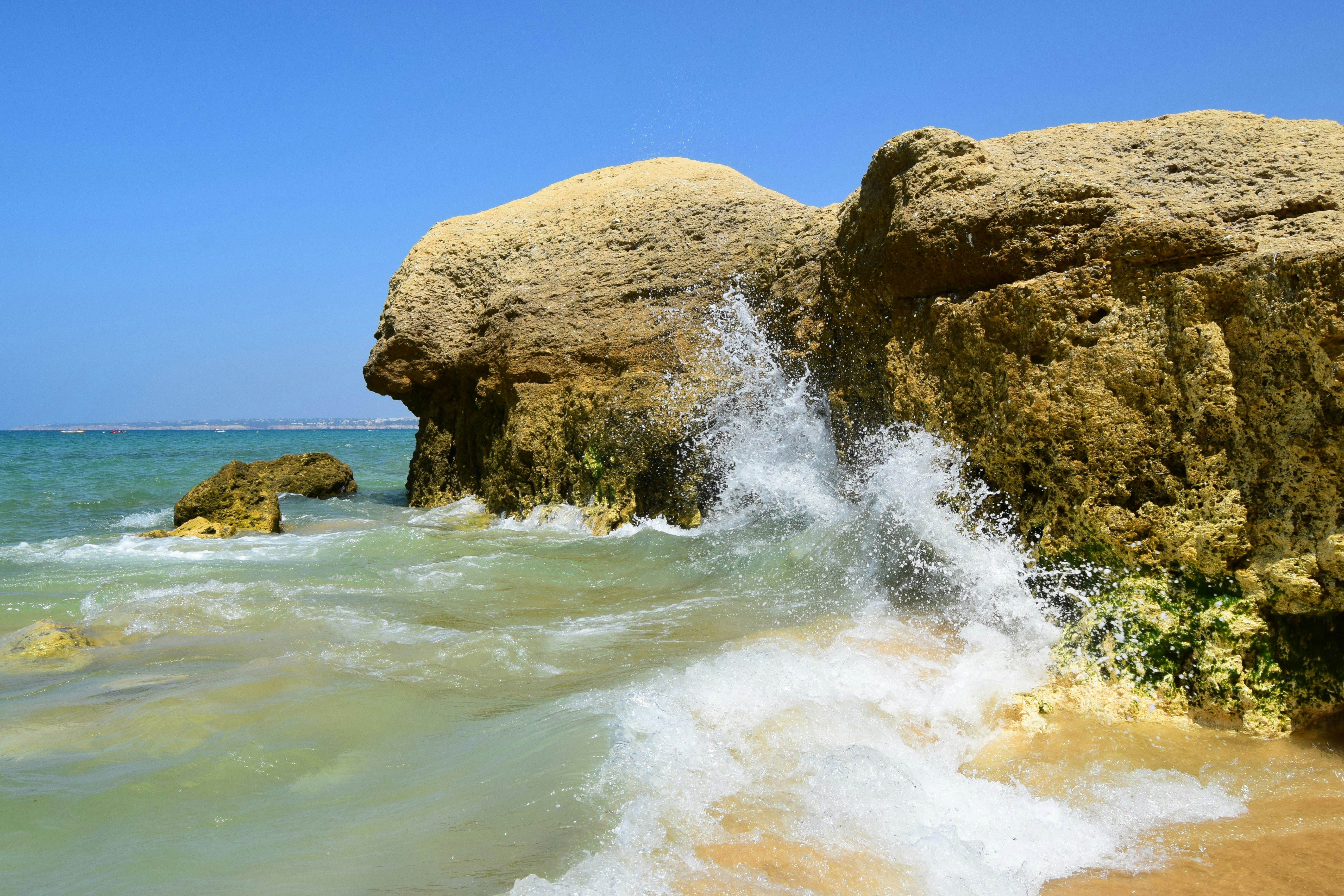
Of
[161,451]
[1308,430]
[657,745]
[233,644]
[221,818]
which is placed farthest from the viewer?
[161,451]

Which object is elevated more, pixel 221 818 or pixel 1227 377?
pixel 1227 377

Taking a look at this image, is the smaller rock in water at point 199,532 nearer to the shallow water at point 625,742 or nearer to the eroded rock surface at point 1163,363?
the shallow water at point 625,742

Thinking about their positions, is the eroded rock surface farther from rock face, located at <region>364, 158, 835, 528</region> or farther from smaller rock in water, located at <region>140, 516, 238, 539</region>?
smaller rock in water, located at <region>140, 516, 238, 539</region>

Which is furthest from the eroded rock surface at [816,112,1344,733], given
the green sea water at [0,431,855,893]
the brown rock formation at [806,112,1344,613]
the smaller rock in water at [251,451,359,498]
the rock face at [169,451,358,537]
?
the smaller rock in water at [251,451,359,498]

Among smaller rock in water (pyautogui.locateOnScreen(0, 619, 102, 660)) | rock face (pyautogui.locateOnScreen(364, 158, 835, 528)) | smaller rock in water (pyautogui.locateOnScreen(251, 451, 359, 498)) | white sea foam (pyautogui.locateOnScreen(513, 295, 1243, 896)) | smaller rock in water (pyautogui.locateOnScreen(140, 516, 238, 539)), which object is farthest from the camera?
smaller rock in water (pyautogui.locateOnScreen(251, 451, 359, 498))

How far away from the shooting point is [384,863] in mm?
2254

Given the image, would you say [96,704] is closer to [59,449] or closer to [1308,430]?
[1308,430]

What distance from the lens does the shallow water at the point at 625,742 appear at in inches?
88.0

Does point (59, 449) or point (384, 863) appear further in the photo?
point (59, 449)

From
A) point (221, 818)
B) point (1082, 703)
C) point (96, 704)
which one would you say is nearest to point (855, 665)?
point (1082, 703)

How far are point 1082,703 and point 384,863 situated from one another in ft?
8.37

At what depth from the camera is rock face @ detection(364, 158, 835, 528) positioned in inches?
292

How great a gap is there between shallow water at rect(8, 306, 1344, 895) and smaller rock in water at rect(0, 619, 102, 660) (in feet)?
0.31

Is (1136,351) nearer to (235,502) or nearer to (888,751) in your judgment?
(888,751)
